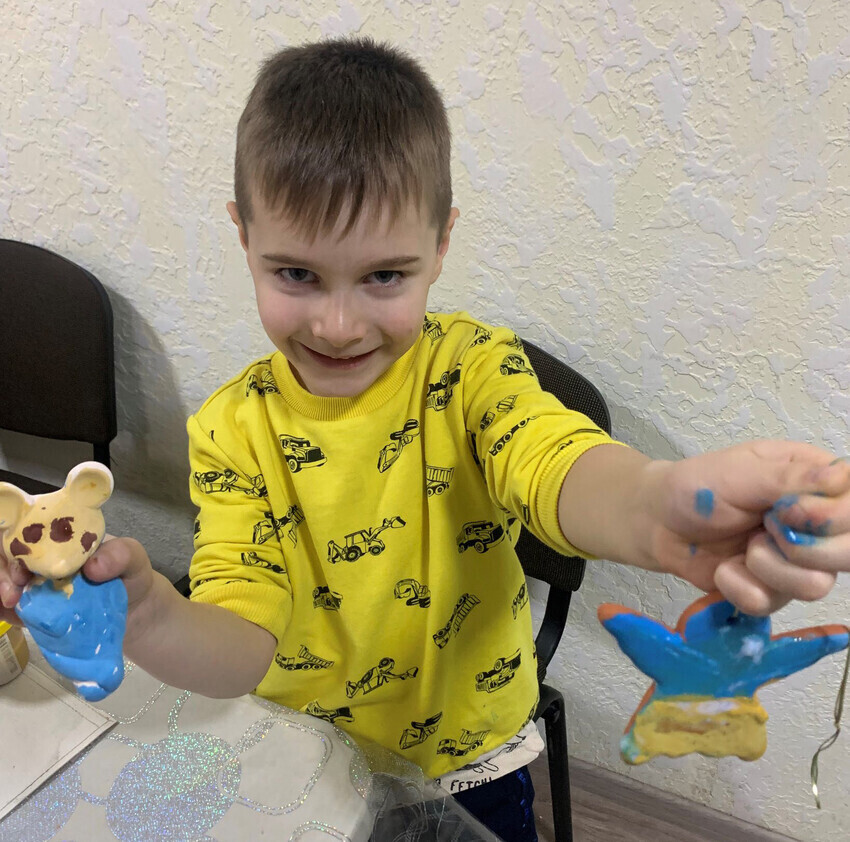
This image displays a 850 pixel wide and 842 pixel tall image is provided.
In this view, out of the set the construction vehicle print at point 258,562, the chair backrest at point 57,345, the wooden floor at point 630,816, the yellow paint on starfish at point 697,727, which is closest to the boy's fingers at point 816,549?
the yellow paint on starfish at point 697,727

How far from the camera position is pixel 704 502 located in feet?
1.04

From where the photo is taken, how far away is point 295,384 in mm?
619

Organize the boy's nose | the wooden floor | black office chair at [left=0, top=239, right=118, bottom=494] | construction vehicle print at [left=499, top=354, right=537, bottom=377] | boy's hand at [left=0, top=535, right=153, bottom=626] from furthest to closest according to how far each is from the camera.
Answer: the wooden floor < black office chair at [left=0, top=239, right=118, bottom=494] < construction vehicle print at [left=499, top=354, right=537, bottom=377] < the boy's nose < boy's hand at [left=0, top=535, right=153, bottom=626]

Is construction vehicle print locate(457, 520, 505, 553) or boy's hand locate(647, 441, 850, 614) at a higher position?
boy's hand locate(647, 441, 850, 614)

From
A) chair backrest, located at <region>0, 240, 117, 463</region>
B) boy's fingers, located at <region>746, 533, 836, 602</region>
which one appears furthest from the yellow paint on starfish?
chair backrest, located at <region>0, 240, 117, 463</region>

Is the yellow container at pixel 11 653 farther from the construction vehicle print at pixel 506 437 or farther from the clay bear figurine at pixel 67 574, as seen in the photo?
the construction vehicle print at pixel 506 437

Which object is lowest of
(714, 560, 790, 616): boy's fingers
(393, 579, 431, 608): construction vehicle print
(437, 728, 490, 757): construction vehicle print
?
(437, 728, 490, 757): construction vehicle print

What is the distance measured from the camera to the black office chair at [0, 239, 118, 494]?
1.00 metres

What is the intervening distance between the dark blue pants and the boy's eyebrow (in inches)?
23.2

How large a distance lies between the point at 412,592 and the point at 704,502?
388mm

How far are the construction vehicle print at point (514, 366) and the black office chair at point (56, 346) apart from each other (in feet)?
2.24

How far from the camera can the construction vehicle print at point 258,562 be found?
60 centimetres

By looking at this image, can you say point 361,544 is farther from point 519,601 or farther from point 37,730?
point 37,730

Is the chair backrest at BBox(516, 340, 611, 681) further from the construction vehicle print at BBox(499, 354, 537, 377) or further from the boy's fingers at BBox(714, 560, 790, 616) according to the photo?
the boy's fingers at BBox(714, 560, 790, 616)
